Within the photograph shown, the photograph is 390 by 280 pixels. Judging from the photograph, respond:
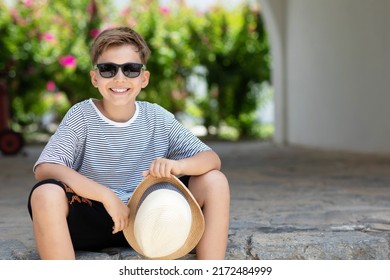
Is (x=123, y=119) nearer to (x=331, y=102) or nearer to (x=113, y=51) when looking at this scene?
(x=113, y=51)

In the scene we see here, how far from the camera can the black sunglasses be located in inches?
89.9

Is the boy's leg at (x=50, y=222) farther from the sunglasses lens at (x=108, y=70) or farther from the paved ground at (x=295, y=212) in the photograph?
the sunglasses lens at (x=108, y=70)

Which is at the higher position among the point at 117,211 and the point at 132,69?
the point at 132,69

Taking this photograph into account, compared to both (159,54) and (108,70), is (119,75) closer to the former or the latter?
(108,70)

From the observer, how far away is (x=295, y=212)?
10.2 feet

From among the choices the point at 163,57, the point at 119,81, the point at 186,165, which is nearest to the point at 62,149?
the point at 119,81

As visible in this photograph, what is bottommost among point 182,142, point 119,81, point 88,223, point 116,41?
point 88,223

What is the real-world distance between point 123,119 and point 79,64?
7389mm

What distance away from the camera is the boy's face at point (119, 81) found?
229cm

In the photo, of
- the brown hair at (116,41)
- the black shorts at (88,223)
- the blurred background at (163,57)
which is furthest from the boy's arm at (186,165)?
the blurred background at (163,57)

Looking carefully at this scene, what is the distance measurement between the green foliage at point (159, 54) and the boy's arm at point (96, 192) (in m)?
7.42

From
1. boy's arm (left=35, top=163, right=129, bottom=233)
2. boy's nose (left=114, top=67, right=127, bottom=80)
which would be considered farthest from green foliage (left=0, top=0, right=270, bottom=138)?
boy's arm (left=35, top=163, right=129, bottom=233)

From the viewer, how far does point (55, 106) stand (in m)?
10.6

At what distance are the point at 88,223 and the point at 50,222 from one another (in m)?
0.20
